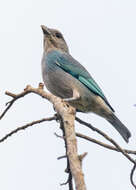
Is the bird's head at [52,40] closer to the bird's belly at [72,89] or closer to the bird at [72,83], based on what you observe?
the bird at [72,83]

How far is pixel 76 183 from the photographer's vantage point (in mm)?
1841

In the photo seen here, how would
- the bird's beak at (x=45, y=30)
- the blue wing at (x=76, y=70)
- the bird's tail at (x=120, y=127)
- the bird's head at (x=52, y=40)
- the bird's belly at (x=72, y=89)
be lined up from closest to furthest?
the bird's tail at (x=120, y=127) < the bird's belly at (x=72, y=89) < the blue wing at (x=76, y=70) < the bird's beak at (x=45, y=30) < the bird's head at (x=52, y=40)

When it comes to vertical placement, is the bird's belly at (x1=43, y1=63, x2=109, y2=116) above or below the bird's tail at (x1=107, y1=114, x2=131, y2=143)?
above

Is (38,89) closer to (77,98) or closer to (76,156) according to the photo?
Result: (76,156)

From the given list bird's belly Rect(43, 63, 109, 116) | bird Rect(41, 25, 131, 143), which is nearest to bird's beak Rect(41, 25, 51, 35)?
bird Rect(41, 25, 131, 143)

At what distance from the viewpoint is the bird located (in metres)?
6.73

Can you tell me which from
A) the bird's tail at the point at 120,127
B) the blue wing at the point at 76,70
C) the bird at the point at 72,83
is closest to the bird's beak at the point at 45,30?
the bird at the point at 72,83

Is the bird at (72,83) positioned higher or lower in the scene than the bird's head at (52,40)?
lower

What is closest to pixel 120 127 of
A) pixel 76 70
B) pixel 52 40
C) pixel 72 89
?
pixel 72 89

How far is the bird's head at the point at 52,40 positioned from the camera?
787 centimetres

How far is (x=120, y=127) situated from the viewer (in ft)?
23.1

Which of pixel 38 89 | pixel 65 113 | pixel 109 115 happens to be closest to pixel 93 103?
pixel 109 115

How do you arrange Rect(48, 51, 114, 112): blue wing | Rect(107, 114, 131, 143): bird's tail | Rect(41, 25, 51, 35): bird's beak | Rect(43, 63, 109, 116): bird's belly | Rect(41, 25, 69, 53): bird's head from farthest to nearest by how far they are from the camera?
Rect(41, 25, 69, 53): bird's head, Rect(41, 25, 51, 35): bird's beak, Rect(48, 51, 114, 112): blue wing, Rect(43, 63, 109, 116): bird's belly, Rect(107, 114, 131, 143): bird's tail

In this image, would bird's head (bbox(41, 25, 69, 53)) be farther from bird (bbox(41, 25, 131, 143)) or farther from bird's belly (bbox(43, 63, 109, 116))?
bird's belly (bbox(43, 63, 109, 116))
